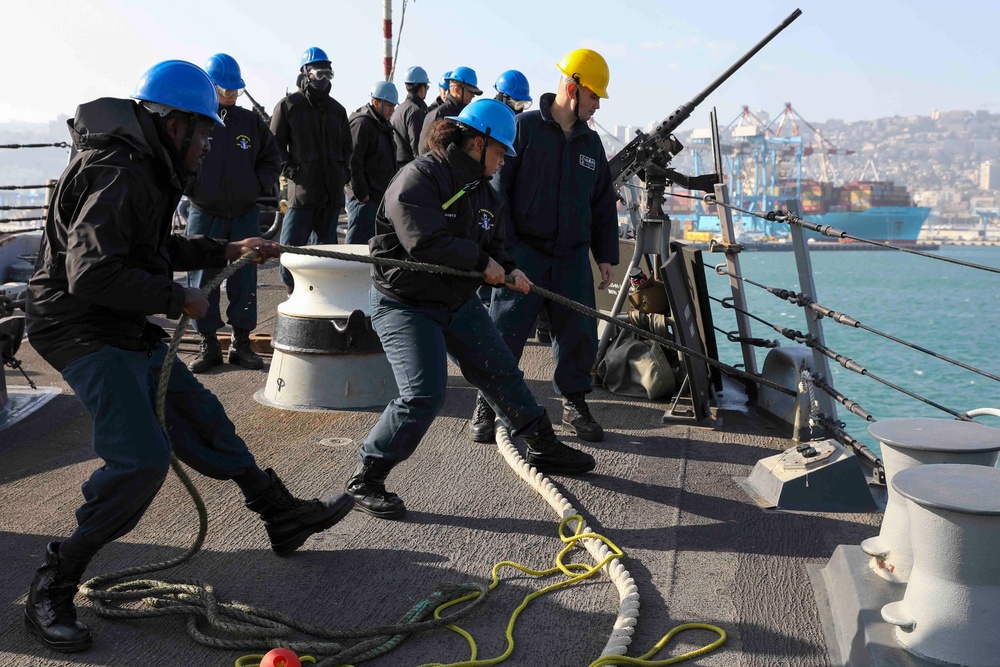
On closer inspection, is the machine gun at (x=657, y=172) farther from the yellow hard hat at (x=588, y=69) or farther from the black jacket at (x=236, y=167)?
the black jacket at (x=236, y=167)

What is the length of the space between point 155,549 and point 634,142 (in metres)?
4.68

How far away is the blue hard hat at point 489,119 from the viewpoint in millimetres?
4344

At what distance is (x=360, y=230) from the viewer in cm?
968

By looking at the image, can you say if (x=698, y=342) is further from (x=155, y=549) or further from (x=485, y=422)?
(x=155, y=549)

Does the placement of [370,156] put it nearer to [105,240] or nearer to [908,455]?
[105,240]

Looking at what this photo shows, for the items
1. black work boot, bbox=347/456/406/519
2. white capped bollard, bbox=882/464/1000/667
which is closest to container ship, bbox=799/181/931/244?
black work boot, bbox=347/456/406/519

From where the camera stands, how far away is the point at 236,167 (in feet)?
23.7

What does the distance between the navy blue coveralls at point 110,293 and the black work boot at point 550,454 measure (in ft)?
7.02

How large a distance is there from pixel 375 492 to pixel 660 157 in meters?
3.75

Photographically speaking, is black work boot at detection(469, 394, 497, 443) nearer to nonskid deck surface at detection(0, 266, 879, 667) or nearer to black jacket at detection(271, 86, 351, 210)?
nonskid deck surface at detection(0, 266, 879, 667)

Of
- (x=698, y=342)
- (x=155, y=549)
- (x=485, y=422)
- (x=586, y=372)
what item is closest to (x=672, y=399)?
(x=698, y=342)

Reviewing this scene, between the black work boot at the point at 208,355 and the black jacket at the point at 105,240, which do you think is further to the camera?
the black work boot at the point at 208,355

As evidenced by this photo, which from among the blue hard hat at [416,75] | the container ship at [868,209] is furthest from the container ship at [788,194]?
the blue hard hat at [416,75]

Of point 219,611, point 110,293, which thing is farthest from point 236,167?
point 219,611
